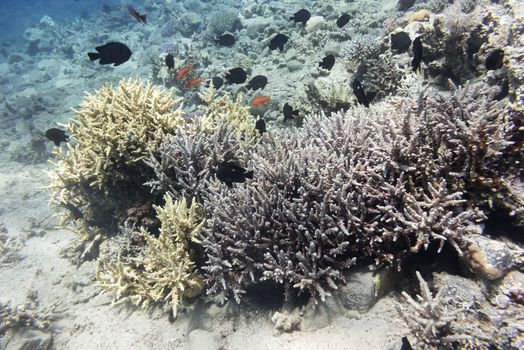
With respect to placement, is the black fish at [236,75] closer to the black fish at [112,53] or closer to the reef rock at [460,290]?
the black fish at [112,53]

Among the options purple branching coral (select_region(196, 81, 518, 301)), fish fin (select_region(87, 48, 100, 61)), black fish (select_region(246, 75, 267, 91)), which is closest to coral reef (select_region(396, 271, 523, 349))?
purple branching coral (select_region(196, 81, 518, 301))

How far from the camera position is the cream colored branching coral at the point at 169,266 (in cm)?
359

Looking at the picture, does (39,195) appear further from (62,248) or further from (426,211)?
(426,211)

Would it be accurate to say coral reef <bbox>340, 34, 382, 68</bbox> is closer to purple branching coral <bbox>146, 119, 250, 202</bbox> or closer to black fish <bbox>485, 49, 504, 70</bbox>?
black fish <bbox>485, 49, 504, 70</bbox>

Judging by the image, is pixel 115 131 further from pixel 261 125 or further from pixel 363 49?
pixel 363 49

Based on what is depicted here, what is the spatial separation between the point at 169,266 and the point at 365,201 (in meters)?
2.24

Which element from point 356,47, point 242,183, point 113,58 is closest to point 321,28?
point 356,47

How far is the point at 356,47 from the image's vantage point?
7.73 metres

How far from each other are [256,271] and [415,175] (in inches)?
74.4

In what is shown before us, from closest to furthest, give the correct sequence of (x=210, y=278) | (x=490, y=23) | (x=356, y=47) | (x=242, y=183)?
(x=210, y=278)
(x=242, y=183)
(x=490, y=23)
(x=356, y=47)

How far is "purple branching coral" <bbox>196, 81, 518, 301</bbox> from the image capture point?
9.85 feet

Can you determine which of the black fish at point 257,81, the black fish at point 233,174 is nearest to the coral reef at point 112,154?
the black fish at point 233,174

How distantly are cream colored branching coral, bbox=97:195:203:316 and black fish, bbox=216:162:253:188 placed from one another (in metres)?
0.48

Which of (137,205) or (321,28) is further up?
(321,28)
